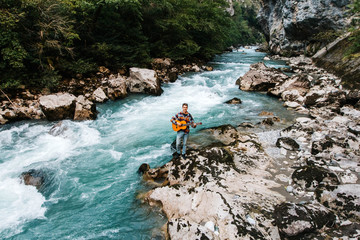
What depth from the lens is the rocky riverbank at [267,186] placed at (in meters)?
3.47

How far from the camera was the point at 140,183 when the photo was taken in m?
5.64

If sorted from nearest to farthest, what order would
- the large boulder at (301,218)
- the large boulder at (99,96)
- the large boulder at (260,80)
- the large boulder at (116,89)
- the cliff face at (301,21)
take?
1. the large boulder at (301,218)
2. the large boulder at (99,96)
3. the large boulder at (116,89)
4. the large boulder at (260,80)
5. the cliff face at (301,21)

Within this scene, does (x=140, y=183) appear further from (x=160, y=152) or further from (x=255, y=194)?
(x=255, y=194)

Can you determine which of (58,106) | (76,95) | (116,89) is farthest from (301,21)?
(58,106)

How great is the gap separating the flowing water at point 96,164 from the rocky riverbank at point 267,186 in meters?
0.79

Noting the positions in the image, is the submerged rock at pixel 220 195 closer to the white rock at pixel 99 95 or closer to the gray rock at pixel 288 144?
the gray rock at pixel 288 144

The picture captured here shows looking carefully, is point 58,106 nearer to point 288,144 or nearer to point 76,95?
point 76,95

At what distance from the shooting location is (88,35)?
552 inches

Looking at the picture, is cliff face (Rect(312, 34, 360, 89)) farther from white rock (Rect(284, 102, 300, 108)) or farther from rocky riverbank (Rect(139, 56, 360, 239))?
rocky riverbank (Rect(139, 56, 360, 239))

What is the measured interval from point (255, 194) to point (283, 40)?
36.6 metres

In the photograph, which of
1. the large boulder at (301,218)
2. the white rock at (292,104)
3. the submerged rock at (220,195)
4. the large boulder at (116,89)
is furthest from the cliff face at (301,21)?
the large boulder at (301,218)

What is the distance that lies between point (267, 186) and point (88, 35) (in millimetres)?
14768

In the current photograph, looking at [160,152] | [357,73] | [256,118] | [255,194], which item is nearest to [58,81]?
[160,152]

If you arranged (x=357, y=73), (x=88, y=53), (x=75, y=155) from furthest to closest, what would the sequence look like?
(x=88, y=53) → (x=357, y=73) → (x=75, y=155)
